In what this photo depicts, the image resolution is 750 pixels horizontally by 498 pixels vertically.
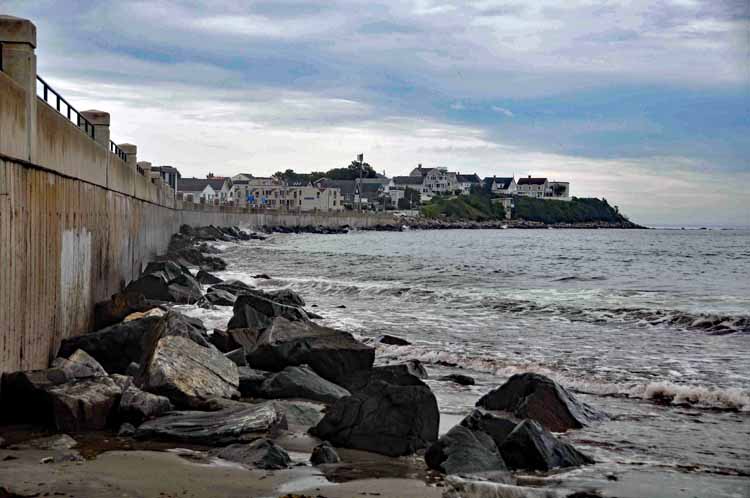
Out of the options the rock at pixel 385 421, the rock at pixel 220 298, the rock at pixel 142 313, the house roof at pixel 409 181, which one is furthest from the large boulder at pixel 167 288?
the house roof at pixel 409 181

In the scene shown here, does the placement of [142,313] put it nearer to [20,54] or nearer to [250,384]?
[250,384]

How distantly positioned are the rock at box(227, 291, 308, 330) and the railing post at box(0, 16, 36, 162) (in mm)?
5583

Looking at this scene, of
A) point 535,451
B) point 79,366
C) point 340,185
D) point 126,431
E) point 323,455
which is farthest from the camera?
point 340,185

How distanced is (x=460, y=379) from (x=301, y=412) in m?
3.55

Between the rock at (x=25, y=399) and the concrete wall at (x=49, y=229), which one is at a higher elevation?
the concrete wall at (x=49, y=229)

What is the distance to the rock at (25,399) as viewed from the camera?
25.6ft

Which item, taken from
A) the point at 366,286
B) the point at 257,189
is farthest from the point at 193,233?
the point at 257,189

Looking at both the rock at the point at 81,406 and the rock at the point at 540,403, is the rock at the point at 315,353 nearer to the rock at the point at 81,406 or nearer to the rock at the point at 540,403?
the rock at the point at 540,403

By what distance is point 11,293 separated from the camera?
27.6ft

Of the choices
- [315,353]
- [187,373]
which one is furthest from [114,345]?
[315,353]

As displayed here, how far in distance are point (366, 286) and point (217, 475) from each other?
21.7 metres

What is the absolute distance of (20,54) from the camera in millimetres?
9992

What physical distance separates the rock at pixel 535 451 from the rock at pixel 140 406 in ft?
11.0

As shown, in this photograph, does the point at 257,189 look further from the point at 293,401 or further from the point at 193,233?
the point at 293,401
